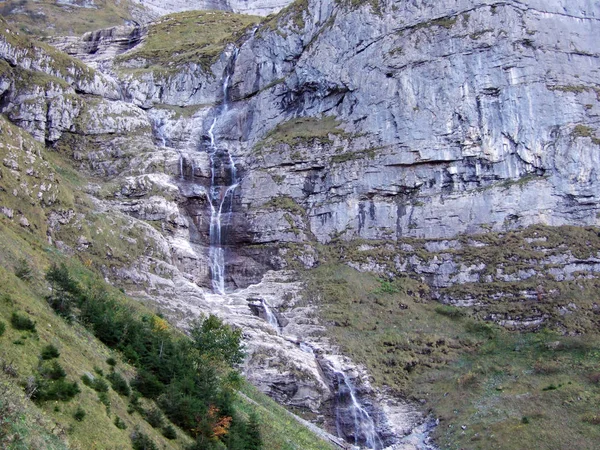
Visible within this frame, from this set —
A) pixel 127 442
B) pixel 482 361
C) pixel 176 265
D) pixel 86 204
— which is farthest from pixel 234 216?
pixel 127 442

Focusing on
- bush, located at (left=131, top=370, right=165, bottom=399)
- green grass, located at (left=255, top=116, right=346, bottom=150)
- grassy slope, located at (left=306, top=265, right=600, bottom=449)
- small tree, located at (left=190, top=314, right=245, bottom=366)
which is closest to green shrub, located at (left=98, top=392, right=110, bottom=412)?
bush, located at (left=131, top=370, right=165, bottom=399)

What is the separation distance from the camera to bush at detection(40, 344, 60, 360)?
1889 cm

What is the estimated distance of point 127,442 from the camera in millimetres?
18547

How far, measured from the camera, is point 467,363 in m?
45.8

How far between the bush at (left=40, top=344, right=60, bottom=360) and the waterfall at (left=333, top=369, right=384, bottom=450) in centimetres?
2633

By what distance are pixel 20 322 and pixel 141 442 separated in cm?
563

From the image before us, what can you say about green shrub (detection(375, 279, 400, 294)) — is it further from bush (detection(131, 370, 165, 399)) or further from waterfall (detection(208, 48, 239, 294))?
bush (detection(131, 370, 165, 399))

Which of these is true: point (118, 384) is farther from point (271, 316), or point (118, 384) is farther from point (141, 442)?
point (271, 316)

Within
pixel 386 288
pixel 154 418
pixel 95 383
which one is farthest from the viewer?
pixel 386 288

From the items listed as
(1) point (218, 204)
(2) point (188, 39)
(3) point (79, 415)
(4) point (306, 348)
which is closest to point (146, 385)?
(3) point (79, 415)

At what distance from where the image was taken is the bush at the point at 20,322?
19.5 metres

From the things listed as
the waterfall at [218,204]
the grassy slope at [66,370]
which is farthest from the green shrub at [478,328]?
the waterfall at [218,204]

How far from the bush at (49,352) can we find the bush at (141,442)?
11.9 ft

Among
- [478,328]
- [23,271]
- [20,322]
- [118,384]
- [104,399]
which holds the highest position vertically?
[23,271]
